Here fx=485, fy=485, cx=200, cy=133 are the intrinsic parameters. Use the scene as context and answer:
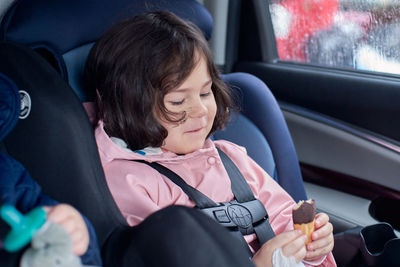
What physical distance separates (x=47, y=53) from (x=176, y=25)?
33 cm

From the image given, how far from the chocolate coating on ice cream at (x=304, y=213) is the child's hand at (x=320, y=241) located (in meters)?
0.06

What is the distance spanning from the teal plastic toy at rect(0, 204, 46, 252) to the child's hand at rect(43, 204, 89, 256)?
0.15 feet

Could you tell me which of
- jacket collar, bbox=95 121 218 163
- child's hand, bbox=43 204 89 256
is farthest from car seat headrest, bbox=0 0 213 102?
child's hand, bbox=43 204 89 256

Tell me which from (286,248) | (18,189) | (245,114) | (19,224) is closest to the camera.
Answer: (19,224)

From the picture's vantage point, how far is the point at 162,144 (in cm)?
126

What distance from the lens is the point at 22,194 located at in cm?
82

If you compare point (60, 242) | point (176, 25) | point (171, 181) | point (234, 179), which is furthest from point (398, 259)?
point (60, 242)

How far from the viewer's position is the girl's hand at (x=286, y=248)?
1099 millimetres

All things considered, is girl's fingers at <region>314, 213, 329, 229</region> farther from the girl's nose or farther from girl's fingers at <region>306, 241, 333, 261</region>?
the girl's nose

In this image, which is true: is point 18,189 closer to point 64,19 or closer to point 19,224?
point 19,224

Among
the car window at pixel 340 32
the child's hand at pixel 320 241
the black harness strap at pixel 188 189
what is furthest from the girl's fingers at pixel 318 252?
the car window at pixel 340 32

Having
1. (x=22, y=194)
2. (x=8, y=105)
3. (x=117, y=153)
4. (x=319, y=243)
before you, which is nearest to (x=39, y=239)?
(x=22, y=194)

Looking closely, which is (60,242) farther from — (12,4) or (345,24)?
(345,24)

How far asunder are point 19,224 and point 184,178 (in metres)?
0.63
